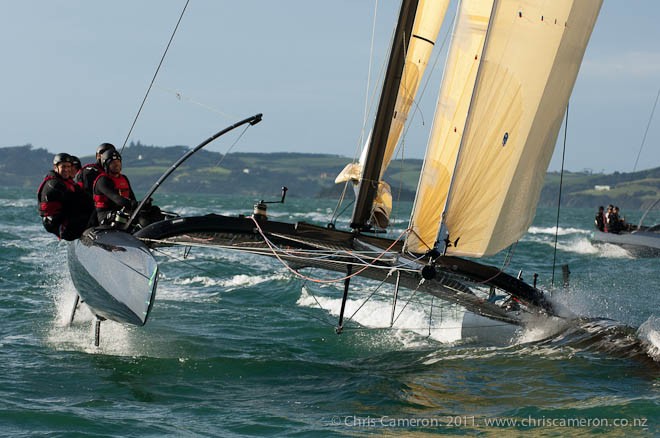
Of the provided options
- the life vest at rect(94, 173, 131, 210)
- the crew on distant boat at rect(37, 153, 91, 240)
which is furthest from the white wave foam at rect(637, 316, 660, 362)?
the crew on distant boat at rect(37, 153, 91, 240)

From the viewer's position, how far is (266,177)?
13288 cm

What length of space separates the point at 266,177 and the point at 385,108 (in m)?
125

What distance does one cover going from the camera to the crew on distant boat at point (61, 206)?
335 inches

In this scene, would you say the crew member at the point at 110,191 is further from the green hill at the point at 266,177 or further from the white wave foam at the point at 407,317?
the green hill at the point at 266,177

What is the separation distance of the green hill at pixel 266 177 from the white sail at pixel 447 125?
10180cm

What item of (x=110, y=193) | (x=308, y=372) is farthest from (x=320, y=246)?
(x=110, y=193)

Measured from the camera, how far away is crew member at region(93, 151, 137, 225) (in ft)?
26.2

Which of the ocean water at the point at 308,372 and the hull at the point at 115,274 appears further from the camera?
the hull at the point at 115,274

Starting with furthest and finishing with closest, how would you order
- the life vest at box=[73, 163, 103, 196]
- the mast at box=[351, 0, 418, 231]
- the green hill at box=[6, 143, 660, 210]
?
the green hill at box=[6, 143, 660, 210], the life vest at box=[73, 163, 103, 196], the mast at box=[351, 0, 418, 231]

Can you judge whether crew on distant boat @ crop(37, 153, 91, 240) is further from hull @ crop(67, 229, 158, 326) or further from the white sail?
the white sail

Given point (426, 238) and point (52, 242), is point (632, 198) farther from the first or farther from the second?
point (426, 238)

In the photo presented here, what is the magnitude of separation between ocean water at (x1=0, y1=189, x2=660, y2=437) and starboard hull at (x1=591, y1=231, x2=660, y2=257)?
11.5 metres

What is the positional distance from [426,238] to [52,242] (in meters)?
12.5

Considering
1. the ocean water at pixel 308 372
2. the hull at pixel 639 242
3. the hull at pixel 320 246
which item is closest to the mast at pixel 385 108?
the hull at pixel 320 246
